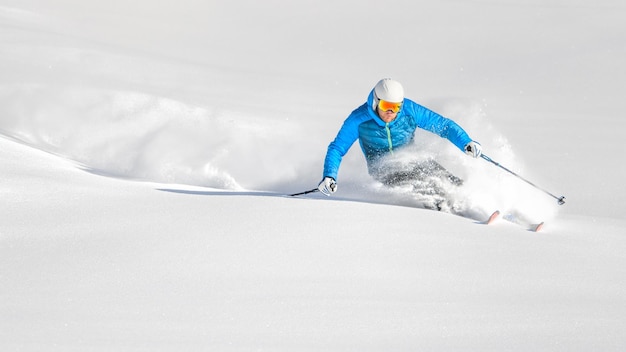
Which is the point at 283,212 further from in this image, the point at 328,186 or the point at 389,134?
the point at 389,134

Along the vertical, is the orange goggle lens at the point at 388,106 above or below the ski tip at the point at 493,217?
above

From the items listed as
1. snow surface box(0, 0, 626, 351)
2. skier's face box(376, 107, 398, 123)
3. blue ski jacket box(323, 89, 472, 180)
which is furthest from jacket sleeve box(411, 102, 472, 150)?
snow surface box(0, 0, 626, 351)

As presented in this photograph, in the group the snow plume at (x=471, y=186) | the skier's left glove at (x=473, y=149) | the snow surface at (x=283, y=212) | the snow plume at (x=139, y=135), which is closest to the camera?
the snow surface at (x=283, y=212)

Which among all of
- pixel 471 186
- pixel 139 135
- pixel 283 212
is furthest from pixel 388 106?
pixel 139 135

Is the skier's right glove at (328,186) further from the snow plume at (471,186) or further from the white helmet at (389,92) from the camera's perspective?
the white helmet at (389,92)

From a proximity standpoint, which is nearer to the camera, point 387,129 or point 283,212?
point 283,212

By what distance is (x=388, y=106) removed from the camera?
652 centimetres

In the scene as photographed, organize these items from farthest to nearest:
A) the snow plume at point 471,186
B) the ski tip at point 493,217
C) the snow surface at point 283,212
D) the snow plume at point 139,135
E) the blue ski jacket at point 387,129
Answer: the snow plume at point 139,135
the blue ski jacket at point 387,129
the snow plume at point 471,186
the ski tip at point 493,217
the snow surface at point 283,212

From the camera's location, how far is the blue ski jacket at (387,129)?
22.1 feet

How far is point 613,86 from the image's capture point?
13680mm

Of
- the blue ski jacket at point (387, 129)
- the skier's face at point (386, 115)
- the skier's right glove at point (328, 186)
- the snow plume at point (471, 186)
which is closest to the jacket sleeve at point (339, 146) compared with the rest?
the blue ski jacket at point (387, 129)

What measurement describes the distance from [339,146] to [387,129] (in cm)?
43

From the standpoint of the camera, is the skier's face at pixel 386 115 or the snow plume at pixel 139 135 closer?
the skier's face at pixel 386 115

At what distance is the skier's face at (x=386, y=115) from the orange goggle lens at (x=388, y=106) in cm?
4
